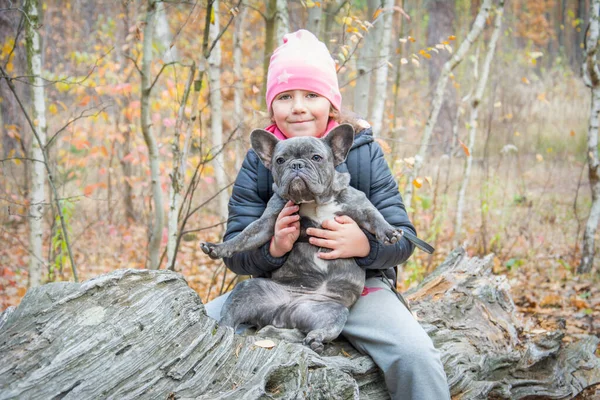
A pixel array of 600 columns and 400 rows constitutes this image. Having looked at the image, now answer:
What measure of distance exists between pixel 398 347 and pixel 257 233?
955mm

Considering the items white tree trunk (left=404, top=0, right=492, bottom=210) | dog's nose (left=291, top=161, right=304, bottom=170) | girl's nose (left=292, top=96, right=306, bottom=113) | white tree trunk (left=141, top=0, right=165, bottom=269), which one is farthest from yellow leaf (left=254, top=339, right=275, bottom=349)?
white tree trunk (left=404, top=0, right=492, bottom=210)

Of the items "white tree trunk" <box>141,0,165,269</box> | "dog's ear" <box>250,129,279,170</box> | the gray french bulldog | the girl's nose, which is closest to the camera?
the gray french bulldog

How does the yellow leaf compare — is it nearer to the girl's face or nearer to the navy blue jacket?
the navy blue jacket

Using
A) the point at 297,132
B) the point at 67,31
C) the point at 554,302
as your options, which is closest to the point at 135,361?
the point at 297,132

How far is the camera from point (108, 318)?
7.33ft

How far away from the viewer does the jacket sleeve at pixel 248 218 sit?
295 cm

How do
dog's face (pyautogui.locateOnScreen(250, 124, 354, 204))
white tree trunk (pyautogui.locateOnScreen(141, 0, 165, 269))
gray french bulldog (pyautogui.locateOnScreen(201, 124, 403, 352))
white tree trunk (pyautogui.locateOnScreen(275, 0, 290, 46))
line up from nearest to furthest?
dog's face (pyautogui.locateOnScreen(250, 124, 354, 204)) → gray french bulldog (pyautogui.locateOnScreen(201, 124, 403, 352)) → white tree trunk (pyautogui.locateOnScreen(141, 0, 165, 269)) → white tree trunk (pyautogui.locateOnScreen(275, 0, 290, 46))

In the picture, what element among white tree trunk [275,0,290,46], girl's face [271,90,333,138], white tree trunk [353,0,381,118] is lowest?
girl's face [271,90,333,138]

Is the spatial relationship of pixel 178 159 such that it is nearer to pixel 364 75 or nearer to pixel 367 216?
pixel 367 216

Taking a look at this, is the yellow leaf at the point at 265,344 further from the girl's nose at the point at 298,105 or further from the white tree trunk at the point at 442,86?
the white tree trunk at the point at 442,86

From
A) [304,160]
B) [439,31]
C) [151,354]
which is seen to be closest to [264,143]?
[304,160]

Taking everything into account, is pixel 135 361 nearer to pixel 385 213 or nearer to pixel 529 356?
pixel 385 213

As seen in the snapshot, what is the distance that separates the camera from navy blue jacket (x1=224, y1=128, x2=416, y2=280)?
294cm

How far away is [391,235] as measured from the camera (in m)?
2.60
